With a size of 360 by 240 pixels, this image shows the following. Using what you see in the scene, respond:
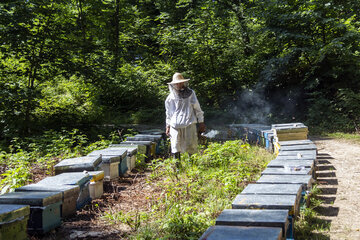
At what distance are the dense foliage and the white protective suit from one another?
3.92m

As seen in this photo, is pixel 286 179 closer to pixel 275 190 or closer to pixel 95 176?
pixel 275 190

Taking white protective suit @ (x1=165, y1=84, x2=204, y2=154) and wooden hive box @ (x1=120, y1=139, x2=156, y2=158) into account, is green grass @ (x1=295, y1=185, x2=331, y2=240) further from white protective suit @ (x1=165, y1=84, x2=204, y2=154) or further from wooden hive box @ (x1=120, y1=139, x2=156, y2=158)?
wooden hive box @ (x1=120, y1=139, x2=156, y2=158)

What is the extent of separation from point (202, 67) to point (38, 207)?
12.0m

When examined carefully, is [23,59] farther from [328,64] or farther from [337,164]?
[328,64]

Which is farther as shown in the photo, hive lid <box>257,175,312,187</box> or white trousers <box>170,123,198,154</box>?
white trousers <box>170,123,198,154</box>

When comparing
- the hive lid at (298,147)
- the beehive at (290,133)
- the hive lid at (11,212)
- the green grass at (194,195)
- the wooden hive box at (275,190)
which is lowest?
the green grass at (194,195)

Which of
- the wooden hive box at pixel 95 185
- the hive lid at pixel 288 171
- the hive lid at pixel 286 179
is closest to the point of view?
the hive lid at pixel 286 179

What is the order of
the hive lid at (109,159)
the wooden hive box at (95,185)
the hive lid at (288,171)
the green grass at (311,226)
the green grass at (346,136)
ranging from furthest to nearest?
the green grass at (346,136), the hive lid at (109,159), the wooden hive box at (95,185), the hive lid at (288,171), the green grass at (311,226)

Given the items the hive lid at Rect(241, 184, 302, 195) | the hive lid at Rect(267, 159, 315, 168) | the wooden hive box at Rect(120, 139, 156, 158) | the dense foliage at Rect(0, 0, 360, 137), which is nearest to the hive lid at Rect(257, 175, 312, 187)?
the hive lid at Rect(241, 184, 302, 195)

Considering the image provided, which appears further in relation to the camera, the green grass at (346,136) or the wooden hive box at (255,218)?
the green grass at (346,136)

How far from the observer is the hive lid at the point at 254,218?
270 centimetres

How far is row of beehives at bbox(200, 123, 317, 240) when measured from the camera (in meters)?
2.60

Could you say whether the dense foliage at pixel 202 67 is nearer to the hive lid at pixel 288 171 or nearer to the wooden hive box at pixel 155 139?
the wooden hive box at pixel 155 139

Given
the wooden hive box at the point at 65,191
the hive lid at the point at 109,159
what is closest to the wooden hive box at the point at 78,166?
the hive lid at the point at 109,159
